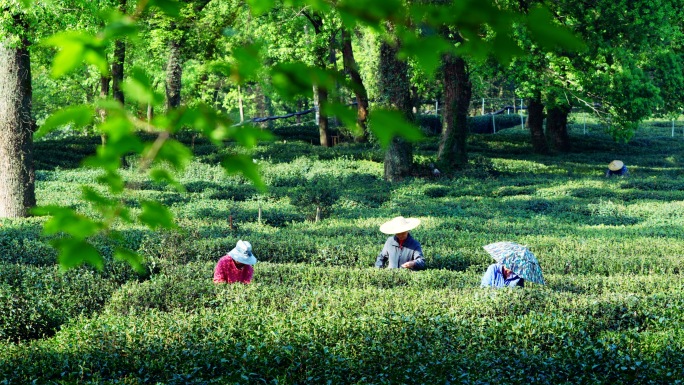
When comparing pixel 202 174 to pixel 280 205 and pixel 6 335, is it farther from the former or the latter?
pixel 6 335

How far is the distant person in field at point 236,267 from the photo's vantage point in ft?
33.4

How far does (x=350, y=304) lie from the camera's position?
884 centimetres

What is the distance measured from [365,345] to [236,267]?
3.40 m

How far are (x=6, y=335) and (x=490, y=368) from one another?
5512 millimetres

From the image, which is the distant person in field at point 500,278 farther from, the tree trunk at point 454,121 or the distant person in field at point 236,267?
the tree trunk at point 454,121

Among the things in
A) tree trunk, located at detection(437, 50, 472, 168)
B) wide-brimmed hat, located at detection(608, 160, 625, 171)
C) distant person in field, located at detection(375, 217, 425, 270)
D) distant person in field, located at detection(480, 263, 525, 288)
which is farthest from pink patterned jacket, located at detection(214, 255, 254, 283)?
wide-brimmed hat, located at detection(608, 160, 625, 171)

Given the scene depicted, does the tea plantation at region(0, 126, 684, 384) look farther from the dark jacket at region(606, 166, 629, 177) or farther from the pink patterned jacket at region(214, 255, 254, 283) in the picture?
the dark jacket at region(606, 166, 629, 177)

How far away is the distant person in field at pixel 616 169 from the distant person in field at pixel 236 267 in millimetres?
20866

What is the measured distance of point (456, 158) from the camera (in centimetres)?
2762

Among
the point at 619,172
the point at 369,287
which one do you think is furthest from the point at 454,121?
the point at 369,287

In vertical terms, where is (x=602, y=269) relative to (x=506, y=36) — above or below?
below

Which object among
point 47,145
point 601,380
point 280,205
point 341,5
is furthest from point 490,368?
point 47,145

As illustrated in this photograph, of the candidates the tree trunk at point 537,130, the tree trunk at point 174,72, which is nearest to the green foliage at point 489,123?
the tree trunk at point 537,130

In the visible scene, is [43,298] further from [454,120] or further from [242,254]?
[454,120]
